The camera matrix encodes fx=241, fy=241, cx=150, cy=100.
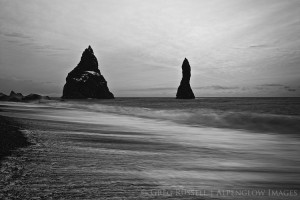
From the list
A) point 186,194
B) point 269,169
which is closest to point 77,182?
point 186,194

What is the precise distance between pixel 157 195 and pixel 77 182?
125 centimetres

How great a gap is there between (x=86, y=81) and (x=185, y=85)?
72.9 meters

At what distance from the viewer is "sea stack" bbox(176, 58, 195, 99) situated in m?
177

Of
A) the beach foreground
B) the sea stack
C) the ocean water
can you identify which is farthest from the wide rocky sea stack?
the beach foreground

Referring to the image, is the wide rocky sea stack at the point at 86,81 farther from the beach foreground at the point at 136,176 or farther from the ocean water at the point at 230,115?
the beach foreground at the point at 136,176

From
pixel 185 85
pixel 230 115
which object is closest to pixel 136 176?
pixel 230 115

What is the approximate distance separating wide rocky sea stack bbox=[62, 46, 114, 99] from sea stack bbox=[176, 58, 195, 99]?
5760 centimetres

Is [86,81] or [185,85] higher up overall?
[86,81]

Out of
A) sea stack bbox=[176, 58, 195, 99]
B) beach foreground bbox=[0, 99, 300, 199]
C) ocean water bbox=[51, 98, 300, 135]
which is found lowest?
ocean water bbox=[51, 98, 300, 135]

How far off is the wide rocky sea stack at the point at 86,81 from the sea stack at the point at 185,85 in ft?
189

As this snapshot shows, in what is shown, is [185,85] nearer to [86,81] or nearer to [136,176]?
[86,81]

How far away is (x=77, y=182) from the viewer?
144 inches

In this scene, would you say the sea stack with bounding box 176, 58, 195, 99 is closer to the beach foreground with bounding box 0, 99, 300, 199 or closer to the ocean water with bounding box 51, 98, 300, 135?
the ocean water with bounding box 51, 98, 300, 135

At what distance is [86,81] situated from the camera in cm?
17512
